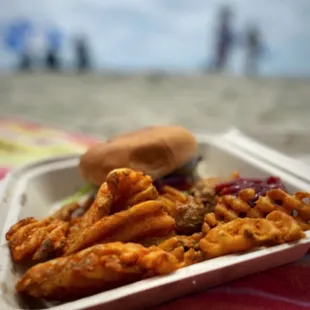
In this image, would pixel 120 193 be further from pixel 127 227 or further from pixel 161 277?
pixel 161 277

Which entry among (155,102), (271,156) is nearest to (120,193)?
(271,156)

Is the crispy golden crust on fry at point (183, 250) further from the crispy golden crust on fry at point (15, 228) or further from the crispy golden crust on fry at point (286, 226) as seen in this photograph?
the crispy golden crust on fry at point (15, 228)

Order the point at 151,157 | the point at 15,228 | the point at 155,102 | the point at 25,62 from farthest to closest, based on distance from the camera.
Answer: the point at 25,62
the point at 155,102
the point at 151,157
the point at 15,228

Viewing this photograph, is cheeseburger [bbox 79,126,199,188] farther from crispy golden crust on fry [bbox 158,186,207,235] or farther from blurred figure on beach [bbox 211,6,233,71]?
blurred figure on beach [bbox 211,6,233,71]

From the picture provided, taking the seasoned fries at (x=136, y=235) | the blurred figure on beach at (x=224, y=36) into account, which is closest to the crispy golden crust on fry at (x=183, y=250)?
the seasoned fries at (x=136, y=235)

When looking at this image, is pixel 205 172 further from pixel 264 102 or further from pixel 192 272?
pixel 264 102

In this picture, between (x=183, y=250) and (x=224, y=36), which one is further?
(x=224, y=36)

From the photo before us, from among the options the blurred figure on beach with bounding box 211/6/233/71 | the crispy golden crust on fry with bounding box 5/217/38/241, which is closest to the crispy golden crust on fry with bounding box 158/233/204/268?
the crispy golden crust on fry with bounding box 5/217/38/241

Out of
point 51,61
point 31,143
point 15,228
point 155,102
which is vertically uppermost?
point 15,228
